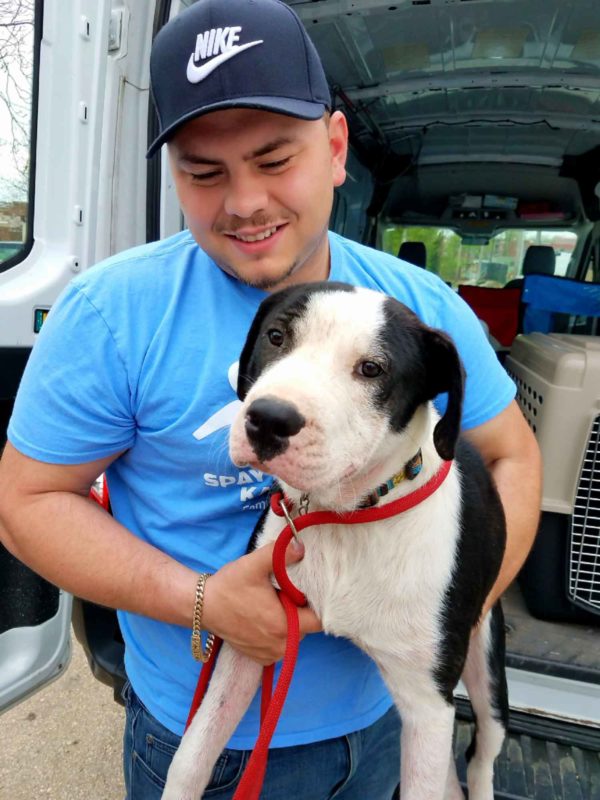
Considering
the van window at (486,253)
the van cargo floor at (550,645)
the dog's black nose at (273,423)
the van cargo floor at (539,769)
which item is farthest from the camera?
the van window at (486,253)

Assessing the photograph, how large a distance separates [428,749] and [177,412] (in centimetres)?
96

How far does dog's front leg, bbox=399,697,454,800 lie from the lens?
4.68ft

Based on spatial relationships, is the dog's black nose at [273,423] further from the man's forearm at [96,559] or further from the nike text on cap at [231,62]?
the nike text on cap at [231,62]

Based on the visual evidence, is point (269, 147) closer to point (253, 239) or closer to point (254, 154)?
point (254, 154)

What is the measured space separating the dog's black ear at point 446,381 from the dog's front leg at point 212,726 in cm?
68

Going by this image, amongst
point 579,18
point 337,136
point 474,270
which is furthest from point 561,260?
point 337,136

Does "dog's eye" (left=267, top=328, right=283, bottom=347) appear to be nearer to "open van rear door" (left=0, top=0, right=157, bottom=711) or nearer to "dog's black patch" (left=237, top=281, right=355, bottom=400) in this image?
"dog's black patch" (left=237, top=281, right=355, bottom=400)

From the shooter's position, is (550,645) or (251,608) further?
(550,645)

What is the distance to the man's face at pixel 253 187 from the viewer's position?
127 cm

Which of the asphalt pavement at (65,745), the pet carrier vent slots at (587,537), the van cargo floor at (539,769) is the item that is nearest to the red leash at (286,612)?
the van cargo floor at (539,769)

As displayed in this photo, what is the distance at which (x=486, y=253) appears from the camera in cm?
659

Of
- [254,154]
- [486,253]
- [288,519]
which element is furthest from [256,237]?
[486,253]

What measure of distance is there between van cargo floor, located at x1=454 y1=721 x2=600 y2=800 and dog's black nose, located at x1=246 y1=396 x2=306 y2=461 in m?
1.61

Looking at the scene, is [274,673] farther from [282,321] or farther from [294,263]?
[294,263]
